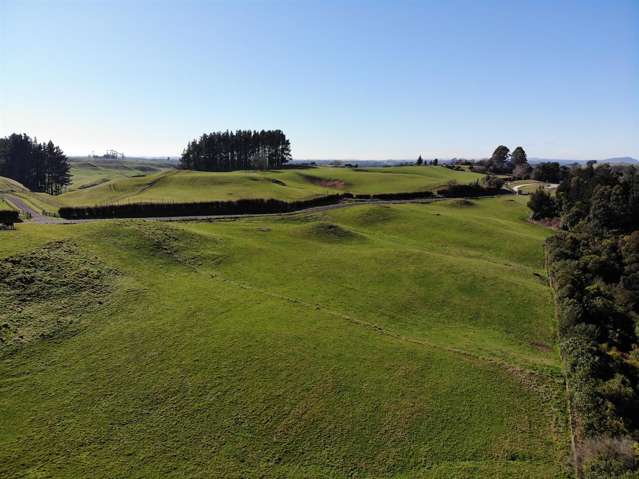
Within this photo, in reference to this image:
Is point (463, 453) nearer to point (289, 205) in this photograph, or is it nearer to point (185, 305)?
point (185, 305)

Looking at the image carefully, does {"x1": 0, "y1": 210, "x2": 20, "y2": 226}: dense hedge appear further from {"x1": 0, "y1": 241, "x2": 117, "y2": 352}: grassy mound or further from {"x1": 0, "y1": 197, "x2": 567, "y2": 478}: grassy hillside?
{"x1": 0, "y1": 241, "x2": 117, "y2": 352}: grassy mound

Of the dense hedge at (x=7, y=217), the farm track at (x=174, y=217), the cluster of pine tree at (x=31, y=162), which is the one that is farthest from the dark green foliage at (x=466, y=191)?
the cluster of pine tree at (x=31, y=162)

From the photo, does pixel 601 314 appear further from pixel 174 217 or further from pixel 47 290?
pixel 174 217

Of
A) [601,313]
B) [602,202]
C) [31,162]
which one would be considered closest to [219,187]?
[601,313]

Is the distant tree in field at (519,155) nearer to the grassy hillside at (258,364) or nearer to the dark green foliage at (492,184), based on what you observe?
the dark green foliage at (492,184)

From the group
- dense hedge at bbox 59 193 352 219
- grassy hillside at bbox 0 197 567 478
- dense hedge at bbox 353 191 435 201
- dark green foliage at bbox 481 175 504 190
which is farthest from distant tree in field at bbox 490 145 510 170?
grassy hillside at bbox 0 197 567 478
